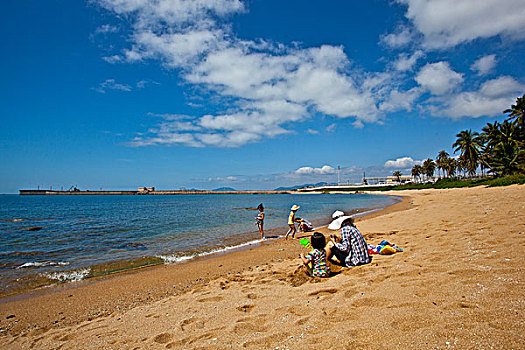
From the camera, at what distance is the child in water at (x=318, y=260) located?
18.9 feet

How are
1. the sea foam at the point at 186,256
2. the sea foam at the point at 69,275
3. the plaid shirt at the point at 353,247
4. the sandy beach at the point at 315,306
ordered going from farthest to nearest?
the sea foam at the point at 186,256 → the sea foam at the point at 69,275 → the plaid shirt at the point at 353,247 → the sandy beach at the point at 315,306

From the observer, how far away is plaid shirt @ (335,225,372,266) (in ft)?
19.9

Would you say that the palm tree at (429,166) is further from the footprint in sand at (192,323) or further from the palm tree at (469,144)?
the footprint in sand at (192,323)

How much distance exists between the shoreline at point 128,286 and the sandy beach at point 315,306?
0.05 meters

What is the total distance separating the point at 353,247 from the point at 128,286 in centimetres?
593

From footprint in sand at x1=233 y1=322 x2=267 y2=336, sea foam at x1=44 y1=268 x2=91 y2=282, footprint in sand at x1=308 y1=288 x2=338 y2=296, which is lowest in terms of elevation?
sea foam at x1=44 y1=268 x2=91 y2=282

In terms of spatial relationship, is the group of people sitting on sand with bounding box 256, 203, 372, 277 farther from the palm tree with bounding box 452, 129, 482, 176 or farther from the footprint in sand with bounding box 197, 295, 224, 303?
the palm tree with bounding box 452, 129, 482, 176

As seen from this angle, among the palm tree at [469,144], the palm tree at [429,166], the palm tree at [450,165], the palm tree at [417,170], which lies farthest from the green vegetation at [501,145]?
the palm tree at [417,170]

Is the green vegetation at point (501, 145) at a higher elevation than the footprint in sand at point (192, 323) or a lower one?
higher

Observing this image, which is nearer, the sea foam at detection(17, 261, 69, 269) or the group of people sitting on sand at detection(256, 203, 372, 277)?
the group of people sitting on sand at detection(256, 203, 372, 277)

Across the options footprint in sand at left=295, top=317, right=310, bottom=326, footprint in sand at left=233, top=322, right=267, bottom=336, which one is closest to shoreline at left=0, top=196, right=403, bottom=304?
footprint in sand at left=233, top=322, right=267, bottom=336

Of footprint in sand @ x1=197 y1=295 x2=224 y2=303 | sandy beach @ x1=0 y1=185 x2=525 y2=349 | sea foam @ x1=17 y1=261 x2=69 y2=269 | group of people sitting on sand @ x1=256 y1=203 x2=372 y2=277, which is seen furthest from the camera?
sea foam @ x1=17 y1=261 x2=69 y2=269

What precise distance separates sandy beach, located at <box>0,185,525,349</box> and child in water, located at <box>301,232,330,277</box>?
9.5 inches

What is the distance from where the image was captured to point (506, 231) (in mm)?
6523
